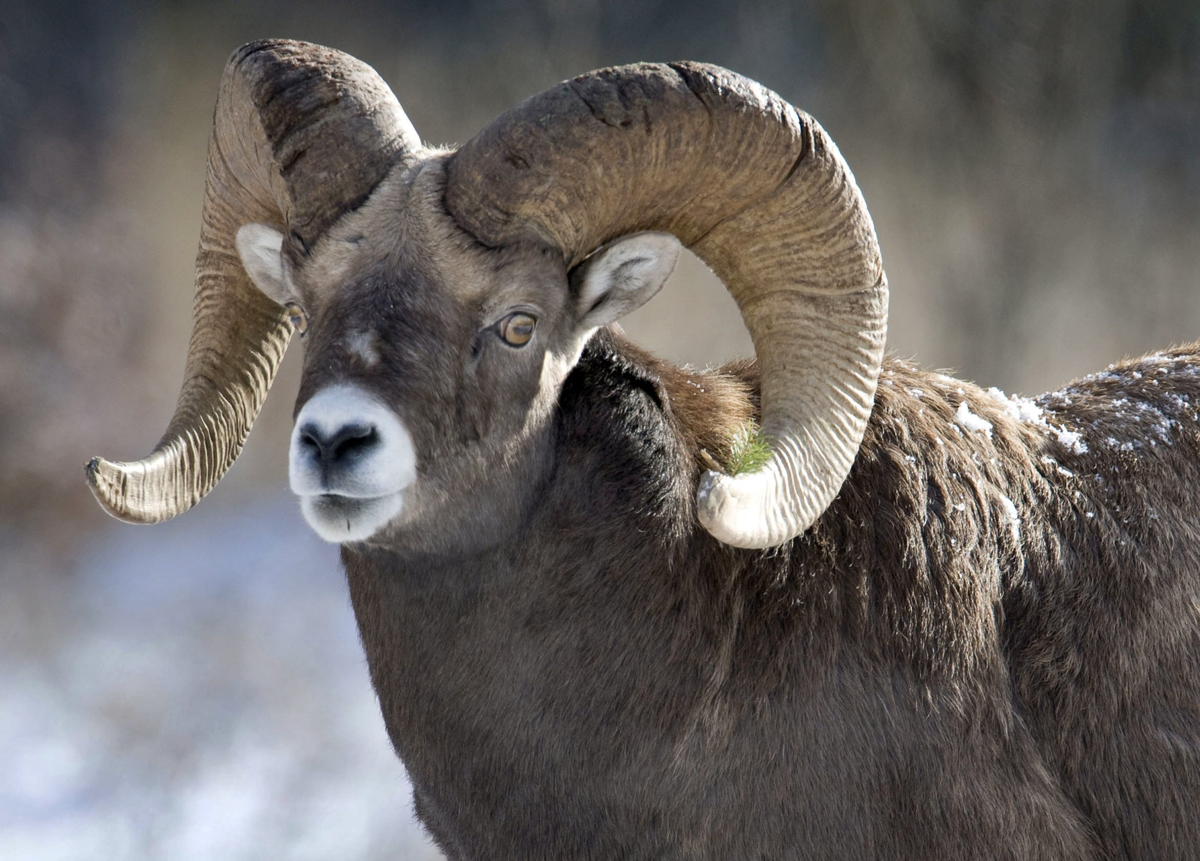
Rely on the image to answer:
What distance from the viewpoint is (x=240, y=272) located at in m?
4.91

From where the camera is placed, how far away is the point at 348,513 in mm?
3566

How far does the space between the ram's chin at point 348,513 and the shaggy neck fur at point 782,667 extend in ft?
1.34

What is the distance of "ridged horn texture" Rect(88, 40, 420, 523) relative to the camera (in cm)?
404

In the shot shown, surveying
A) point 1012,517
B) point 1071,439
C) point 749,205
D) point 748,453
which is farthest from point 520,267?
point 1071,439

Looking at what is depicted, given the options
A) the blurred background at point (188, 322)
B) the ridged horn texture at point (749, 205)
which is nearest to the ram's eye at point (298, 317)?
the ridged horn texture at point (749, 205)

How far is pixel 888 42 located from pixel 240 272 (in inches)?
383

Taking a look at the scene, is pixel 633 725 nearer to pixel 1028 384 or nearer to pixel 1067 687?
pixel 1067 687

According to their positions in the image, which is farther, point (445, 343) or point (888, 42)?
point (888, 42)

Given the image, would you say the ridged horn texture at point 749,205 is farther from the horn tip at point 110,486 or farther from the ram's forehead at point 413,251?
the horn tip at point 110,486

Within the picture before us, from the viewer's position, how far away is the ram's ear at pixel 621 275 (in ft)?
Answer: 13.3

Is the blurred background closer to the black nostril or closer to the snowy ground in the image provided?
the snowy ground

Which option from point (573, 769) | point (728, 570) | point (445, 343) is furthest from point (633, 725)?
point (445, 343)

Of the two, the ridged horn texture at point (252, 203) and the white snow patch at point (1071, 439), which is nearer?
the ridged horn texture at point (252, 203)

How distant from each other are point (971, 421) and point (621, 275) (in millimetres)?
1528
